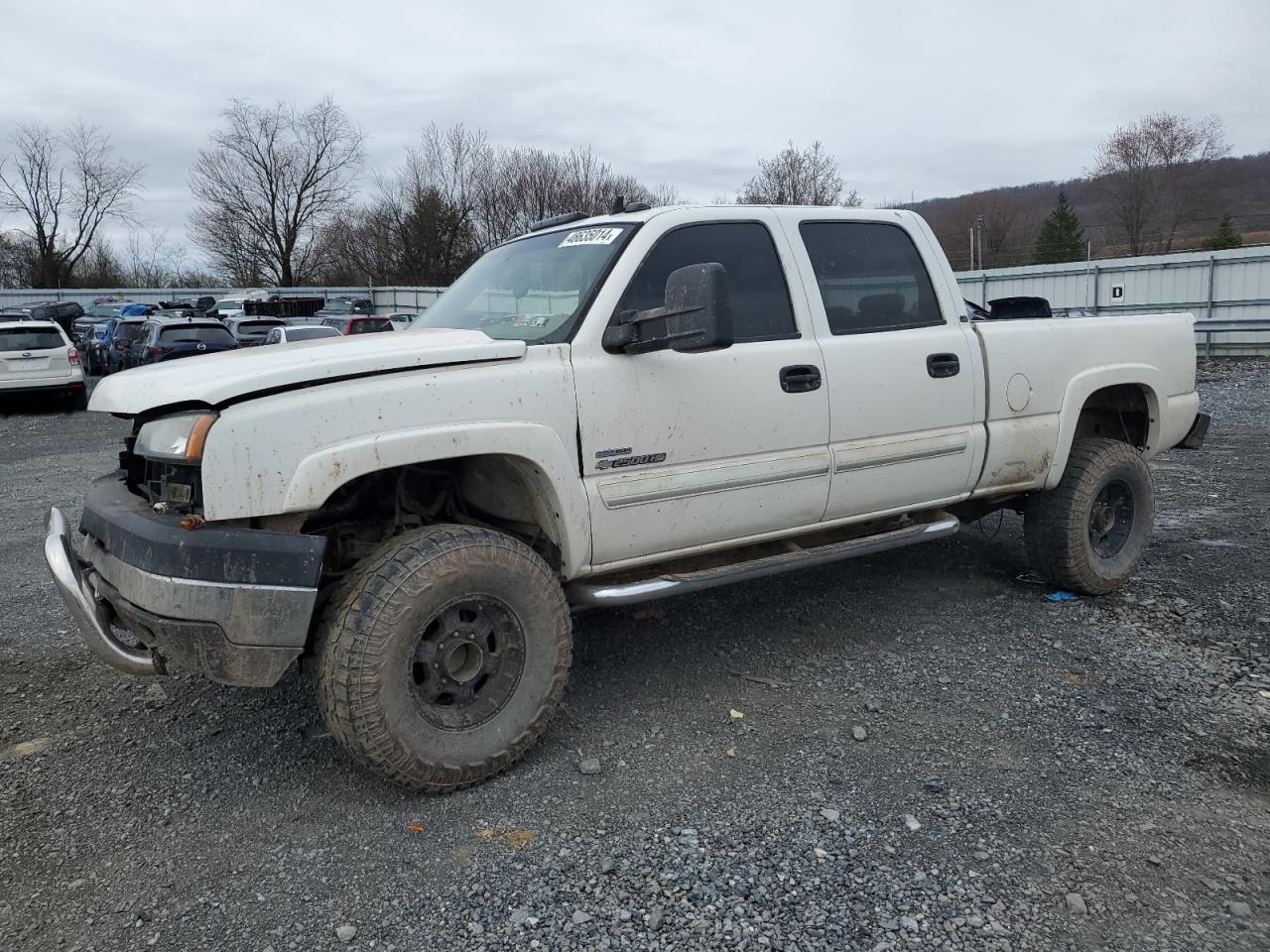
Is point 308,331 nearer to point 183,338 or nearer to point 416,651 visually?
point 183,338

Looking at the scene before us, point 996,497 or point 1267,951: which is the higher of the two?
point 996,497

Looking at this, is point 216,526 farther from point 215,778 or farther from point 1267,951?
point 1267,951

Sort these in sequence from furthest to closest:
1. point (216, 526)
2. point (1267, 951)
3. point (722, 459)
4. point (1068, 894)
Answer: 1. point (722, 459)
2. point (216, 526)
3. point (1068, 894)
4. point (1267, 951)

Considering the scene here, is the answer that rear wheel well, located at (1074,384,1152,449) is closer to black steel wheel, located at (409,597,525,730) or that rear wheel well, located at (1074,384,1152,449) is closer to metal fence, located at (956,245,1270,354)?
black steel wheel, located at (409,597,525,730)

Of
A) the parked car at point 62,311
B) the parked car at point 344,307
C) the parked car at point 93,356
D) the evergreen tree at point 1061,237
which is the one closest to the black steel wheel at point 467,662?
the parked car at point 93,356

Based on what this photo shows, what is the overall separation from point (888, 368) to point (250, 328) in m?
18.4

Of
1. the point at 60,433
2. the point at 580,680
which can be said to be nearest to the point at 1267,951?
the point at 580,680

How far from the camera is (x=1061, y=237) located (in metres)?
40.0

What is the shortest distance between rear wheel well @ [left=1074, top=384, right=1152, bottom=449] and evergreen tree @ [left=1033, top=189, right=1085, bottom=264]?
3118cm

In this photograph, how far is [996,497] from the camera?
16.3ft

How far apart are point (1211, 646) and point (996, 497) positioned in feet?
3.80

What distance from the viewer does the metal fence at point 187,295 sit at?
36.5 meters

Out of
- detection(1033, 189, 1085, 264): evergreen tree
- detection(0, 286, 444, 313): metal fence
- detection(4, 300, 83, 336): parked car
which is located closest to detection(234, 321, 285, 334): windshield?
detection(4, 300, 83, 336): parked car

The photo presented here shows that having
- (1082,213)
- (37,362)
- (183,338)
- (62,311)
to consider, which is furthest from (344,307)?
(1082,213)
